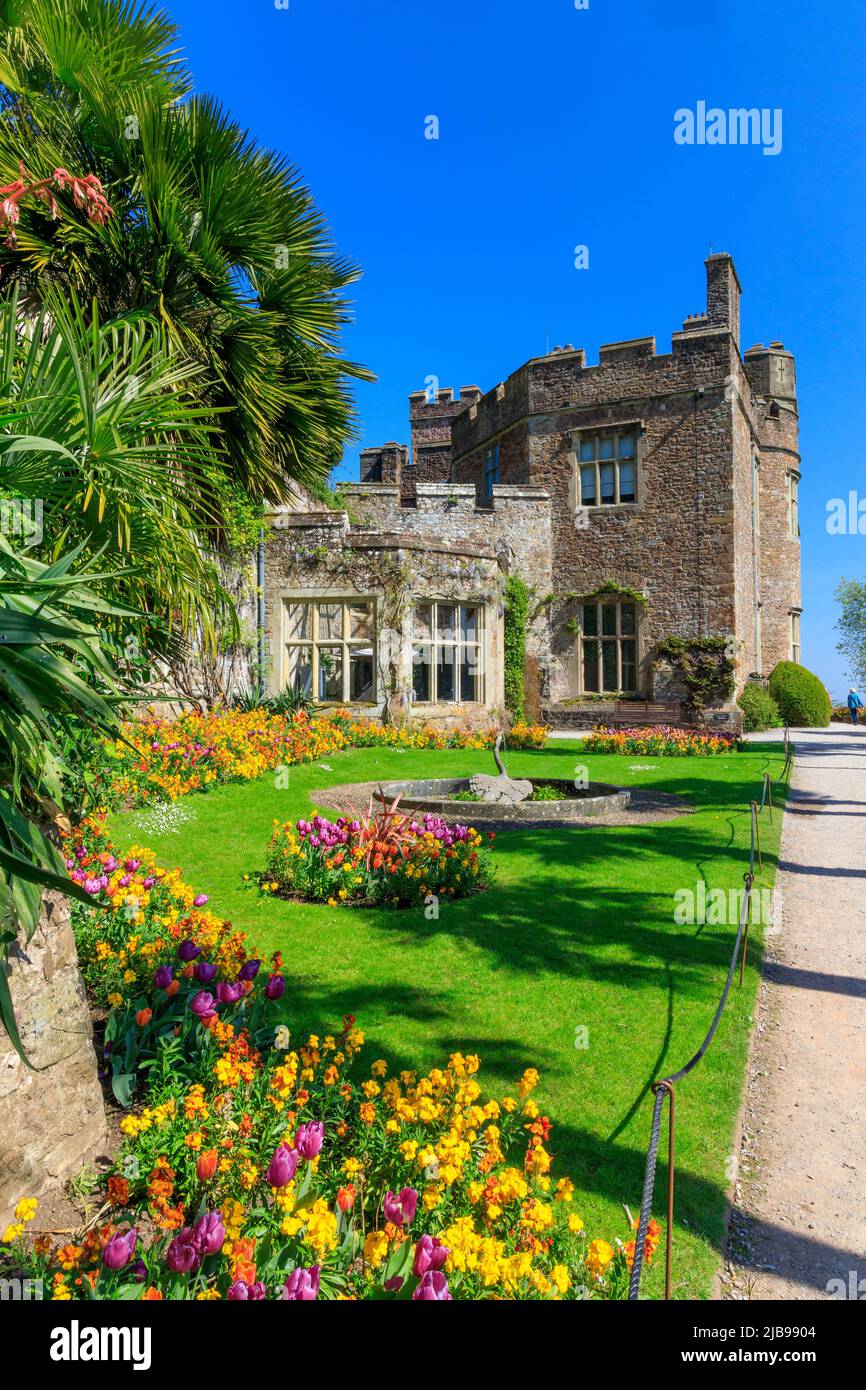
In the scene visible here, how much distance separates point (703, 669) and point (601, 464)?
714 centimetres

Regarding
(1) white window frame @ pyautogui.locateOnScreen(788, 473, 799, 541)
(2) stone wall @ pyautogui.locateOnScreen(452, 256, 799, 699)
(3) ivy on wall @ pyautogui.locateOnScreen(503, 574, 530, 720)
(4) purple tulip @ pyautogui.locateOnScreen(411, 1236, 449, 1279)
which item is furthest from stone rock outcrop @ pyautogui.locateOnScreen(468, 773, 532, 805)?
(1) white window frame @ pyautogui.locateOnScreen(788, 473, 799, 541)

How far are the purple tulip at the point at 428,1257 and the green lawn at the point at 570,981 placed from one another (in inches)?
40.4

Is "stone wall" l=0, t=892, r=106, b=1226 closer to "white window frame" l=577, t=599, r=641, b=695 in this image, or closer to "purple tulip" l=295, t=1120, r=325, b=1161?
"purple tulip" l=295, t=1120, r=325, b=1161

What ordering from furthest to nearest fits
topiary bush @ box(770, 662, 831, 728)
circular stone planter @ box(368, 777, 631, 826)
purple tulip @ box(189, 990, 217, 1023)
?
1. topiary bush @ box(770, 662, 831, 728)
2. circular stone planter @ box(368, 777, 631, 826)
3. purple tulip @ box(189, 990, 217, 1023)

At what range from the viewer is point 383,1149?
2.74 metres

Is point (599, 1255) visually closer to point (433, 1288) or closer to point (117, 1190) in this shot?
point (433, 1288)

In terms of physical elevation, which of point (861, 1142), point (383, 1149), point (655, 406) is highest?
point (655, 406)

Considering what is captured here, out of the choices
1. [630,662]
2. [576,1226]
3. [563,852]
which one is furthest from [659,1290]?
[630,662]

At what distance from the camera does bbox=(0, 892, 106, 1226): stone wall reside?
100 inches

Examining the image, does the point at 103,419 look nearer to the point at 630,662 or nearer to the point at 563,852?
the point at 563,852

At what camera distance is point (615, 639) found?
909 inches

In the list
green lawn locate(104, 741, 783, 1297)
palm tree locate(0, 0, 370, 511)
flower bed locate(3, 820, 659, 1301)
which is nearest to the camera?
flower bed locate(3, 820, 659, 1301)

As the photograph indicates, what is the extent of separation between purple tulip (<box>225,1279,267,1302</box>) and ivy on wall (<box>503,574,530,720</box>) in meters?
19.1

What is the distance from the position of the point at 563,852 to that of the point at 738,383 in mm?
19534
